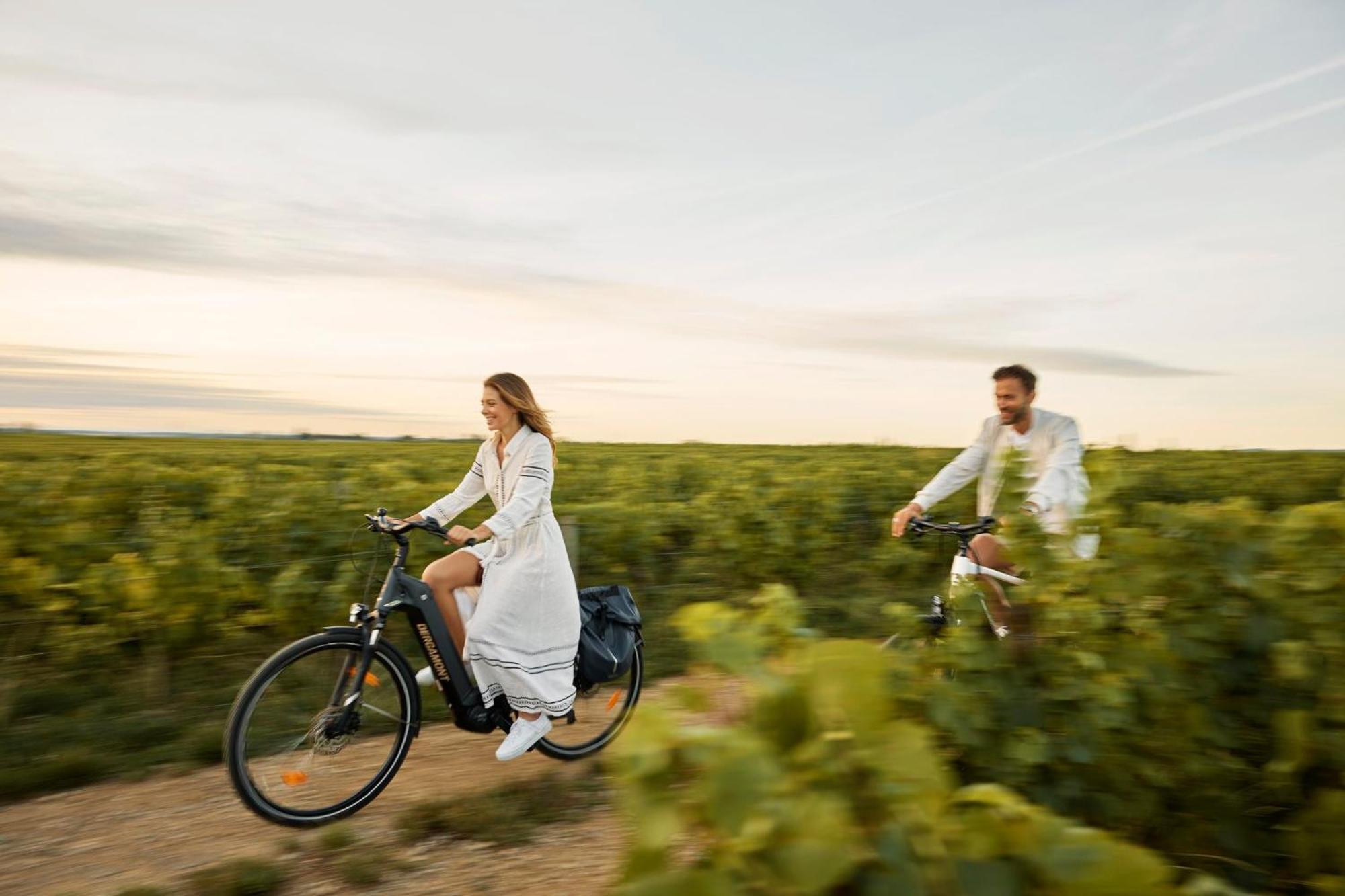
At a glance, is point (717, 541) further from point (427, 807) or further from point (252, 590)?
point (427, 807)

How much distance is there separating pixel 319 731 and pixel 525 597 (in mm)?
1127

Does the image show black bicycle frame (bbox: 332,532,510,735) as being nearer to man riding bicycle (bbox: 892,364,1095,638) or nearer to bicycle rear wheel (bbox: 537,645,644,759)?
bicycle rear wheel (bbox: 537,645,644,759)

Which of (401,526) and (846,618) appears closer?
(401,526)

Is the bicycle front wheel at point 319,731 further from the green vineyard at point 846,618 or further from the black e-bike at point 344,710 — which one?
the green vineyard at point 846,618

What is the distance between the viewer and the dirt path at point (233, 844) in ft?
13.1

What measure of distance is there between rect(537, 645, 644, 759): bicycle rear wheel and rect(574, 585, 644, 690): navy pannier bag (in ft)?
0.69

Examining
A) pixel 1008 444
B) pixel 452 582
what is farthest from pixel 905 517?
pixel 452 582

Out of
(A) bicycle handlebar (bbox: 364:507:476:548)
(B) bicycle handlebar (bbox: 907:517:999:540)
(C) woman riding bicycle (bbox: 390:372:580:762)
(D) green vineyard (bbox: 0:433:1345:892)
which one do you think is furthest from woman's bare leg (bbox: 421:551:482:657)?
(B) bicycle handlebar (bbox: 907:517:999:540)

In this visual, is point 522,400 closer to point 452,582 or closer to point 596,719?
point 452,582

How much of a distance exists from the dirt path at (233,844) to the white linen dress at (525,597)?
56cm

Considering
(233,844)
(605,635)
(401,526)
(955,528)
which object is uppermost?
(955,528)

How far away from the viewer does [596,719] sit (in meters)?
5.67

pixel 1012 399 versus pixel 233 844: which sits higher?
pixel 1012 399

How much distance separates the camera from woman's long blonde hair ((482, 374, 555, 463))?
193 inches
